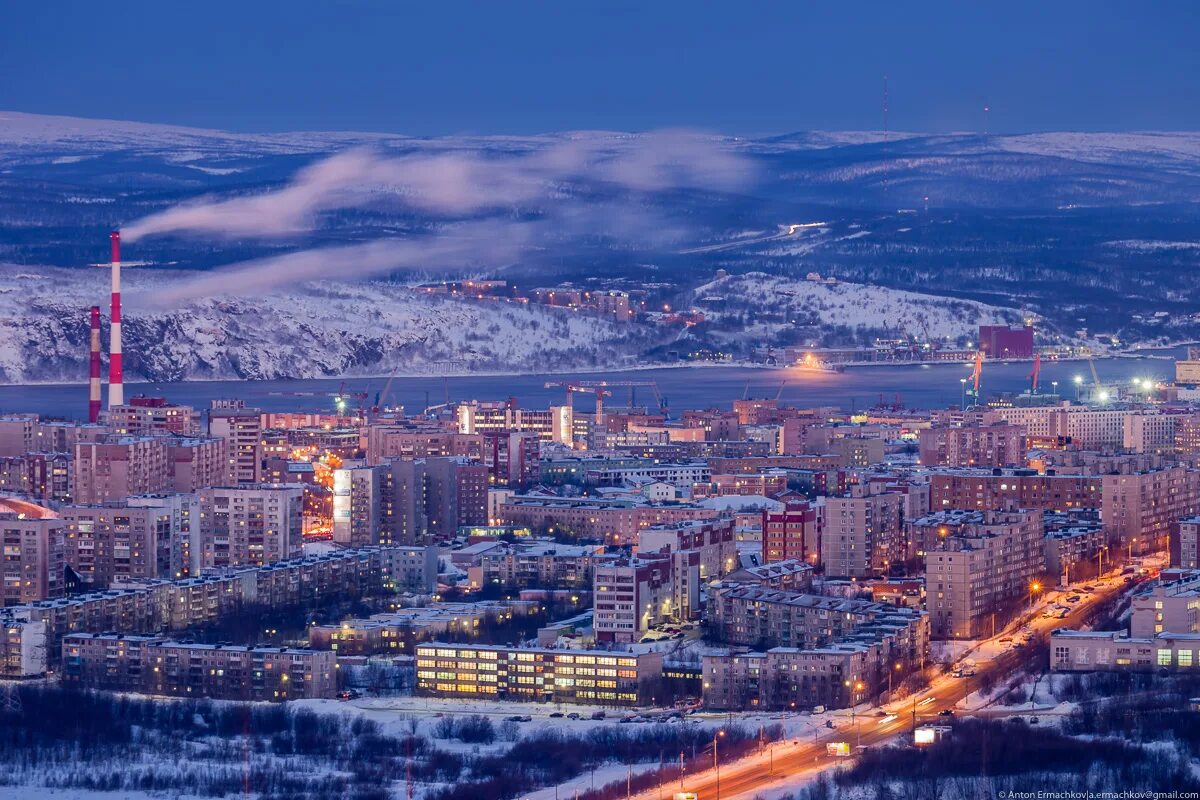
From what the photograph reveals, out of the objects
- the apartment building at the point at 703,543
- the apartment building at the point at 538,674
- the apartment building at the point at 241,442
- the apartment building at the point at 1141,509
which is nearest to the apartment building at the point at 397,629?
the apartment building at the point at 538,674

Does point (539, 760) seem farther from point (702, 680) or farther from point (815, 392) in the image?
point (815, 392)

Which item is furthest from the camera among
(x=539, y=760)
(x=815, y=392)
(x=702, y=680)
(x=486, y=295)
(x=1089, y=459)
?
(x=486, y=295)

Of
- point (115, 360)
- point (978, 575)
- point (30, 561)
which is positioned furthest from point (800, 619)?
point (115, 360)

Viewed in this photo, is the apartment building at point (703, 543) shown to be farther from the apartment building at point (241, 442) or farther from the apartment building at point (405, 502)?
the apartment building at point (241, 442)

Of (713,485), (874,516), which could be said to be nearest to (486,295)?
(713,485)

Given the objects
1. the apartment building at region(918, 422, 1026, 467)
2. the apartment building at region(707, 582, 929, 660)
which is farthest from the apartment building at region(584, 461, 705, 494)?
the apartment building at region(707, 582, 929, 660)
